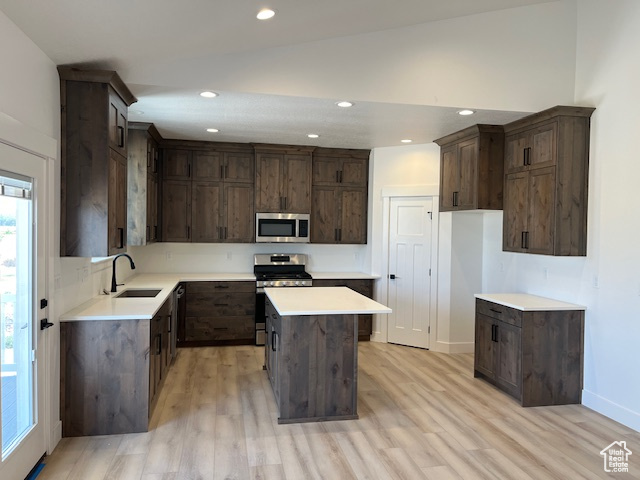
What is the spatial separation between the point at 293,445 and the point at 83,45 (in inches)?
117

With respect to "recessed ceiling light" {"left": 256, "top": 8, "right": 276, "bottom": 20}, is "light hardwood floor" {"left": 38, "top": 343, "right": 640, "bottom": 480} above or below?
below

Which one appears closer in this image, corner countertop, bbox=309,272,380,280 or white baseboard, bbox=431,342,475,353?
white baseboard, bbox=431,342,475,353

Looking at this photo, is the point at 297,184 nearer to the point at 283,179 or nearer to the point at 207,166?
the point at 283,179

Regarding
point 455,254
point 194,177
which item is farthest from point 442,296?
point 194,177

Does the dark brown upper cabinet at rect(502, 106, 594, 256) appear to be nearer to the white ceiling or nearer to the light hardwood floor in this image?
the white ceiling

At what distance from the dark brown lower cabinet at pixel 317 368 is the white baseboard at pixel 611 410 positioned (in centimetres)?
209

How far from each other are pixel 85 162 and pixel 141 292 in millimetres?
1817

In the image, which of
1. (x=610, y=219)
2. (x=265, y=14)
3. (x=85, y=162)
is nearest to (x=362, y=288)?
(x=610, y=219)

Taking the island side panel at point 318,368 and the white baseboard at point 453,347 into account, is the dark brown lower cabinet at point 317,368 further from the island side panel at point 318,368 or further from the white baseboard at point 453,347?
the white baseboard at point 453,347

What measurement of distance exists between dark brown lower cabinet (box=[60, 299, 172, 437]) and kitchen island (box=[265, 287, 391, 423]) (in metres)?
1.02

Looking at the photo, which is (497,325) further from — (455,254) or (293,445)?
(293,445)

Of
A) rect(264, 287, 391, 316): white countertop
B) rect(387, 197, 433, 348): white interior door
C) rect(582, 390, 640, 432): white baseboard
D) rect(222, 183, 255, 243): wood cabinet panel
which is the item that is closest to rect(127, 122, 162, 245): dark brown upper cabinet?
rect(222, 183, 255, 243): wood cabinet panel

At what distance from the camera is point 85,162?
3.16m

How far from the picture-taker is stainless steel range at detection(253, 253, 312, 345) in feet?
18.7
